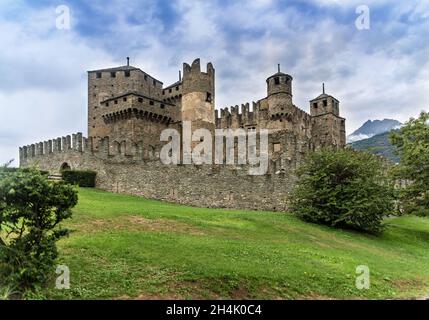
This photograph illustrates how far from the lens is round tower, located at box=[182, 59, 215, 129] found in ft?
132

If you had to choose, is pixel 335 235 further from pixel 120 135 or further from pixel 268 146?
pixel 120 135

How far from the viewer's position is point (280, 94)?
175ft

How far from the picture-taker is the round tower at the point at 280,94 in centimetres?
5328

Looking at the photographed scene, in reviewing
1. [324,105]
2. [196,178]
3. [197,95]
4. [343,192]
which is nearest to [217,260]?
[343,192]

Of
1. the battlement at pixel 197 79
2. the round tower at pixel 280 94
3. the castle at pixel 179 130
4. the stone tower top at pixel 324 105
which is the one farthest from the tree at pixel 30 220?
the stone tower top at pixel 324 105

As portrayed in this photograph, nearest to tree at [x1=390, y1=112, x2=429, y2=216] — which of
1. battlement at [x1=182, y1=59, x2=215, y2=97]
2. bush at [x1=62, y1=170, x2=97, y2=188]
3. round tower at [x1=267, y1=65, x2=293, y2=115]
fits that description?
battlement at [x1=182, y1=59, x2=215, y2=97]

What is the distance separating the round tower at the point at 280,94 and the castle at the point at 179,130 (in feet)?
0.43

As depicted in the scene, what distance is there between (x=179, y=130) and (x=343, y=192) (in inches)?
974

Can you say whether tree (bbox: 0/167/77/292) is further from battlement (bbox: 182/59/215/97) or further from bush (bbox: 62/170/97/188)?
battlement (bbox: 182/59/215/97)

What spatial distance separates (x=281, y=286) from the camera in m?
11.4

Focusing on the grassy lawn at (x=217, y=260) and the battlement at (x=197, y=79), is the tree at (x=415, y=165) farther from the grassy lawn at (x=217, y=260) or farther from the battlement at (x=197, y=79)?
the battlement at (x=197, y=79)

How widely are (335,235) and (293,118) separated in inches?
1402

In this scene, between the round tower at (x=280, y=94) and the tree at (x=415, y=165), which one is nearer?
the tree at (x=415, y=165)
